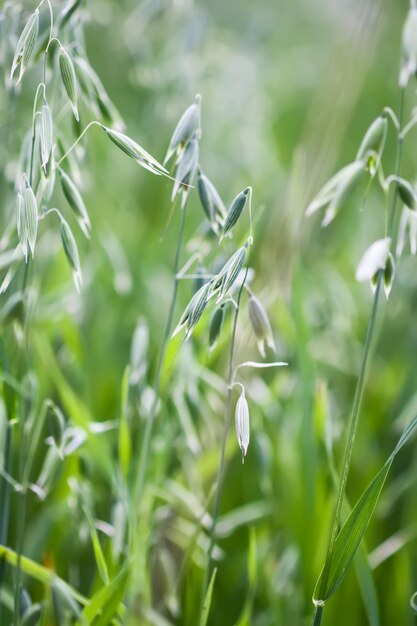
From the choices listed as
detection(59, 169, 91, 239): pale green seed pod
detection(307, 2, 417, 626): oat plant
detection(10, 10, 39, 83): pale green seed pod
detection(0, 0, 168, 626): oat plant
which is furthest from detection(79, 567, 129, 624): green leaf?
detection(10, 10, 39, 83): pale green seed pod

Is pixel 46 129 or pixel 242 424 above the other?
pixel 46 129

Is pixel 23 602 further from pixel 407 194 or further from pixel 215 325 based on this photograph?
pixel 407 194

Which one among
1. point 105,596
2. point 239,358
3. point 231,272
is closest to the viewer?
point 231,272

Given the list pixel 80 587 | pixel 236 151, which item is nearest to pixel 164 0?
pixel 236 151

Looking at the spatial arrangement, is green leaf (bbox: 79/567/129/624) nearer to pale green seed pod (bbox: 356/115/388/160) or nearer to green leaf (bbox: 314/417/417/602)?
green leaf (bbox: 314/417/417/602)

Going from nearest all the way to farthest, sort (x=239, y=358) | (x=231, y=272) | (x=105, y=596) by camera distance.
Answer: (x=231, y=272) → (x=105, y=596) → (x=239, y=358)

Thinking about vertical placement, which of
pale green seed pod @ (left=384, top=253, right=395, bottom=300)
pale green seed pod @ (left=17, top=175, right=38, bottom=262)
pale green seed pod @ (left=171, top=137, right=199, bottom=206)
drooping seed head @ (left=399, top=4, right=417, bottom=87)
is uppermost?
drooping seed head @ (left=399, top=4, right=417, bottom=87)

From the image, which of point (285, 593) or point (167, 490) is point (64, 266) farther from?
point (285, 593)

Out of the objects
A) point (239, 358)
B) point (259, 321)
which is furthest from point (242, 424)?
point (239, 358)
